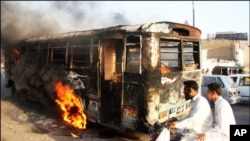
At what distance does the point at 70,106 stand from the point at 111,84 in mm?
1864

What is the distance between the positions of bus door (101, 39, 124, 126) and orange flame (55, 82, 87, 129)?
99 centimetres

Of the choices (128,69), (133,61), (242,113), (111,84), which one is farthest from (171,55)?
(242,113)

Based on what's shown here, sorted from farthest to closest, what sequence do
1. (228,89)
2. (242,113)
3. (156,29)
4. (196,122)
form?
(228,89), (242,113), (156,29), (196,122)

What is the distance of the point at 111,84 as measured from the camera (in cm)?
813

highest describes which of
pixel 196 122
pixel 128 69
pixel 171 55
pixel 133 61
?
pixel 171 55

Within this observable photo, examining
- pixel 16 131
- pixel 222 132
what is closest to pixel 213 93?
pixel 222 132

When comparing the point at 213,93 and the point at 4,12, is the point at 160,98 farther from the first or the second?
the point at 4,12

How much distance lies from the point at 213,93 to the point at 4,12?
1680 centimetres

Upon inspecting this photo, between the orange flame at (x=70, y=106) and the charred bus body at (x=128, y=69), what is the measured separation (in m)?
0.25

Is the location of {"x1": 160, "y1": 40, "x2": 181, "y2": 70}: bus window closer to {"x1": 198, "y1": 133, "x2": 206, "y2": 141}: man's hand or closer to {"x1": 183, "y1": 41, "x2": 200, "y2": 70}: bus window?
{"x1": 183, "y1": 41, "x2": 200, "y2": 70}: bus window

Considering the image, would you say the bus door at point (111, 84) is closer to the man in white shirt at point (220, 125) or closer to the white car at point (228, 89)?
the man in white shirt at point (220, 125)

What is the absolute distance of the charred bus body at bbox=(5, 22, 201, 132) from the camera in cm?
680

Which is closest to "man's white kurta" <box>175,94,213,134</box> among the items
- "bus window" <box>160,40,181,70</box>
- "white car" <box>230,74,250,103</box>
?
"bus window" <box>160,40,181,70</box>

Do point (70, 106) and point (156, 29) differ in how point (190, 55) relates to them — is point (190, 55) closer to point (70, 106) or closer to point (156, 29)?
point (156, 29)
